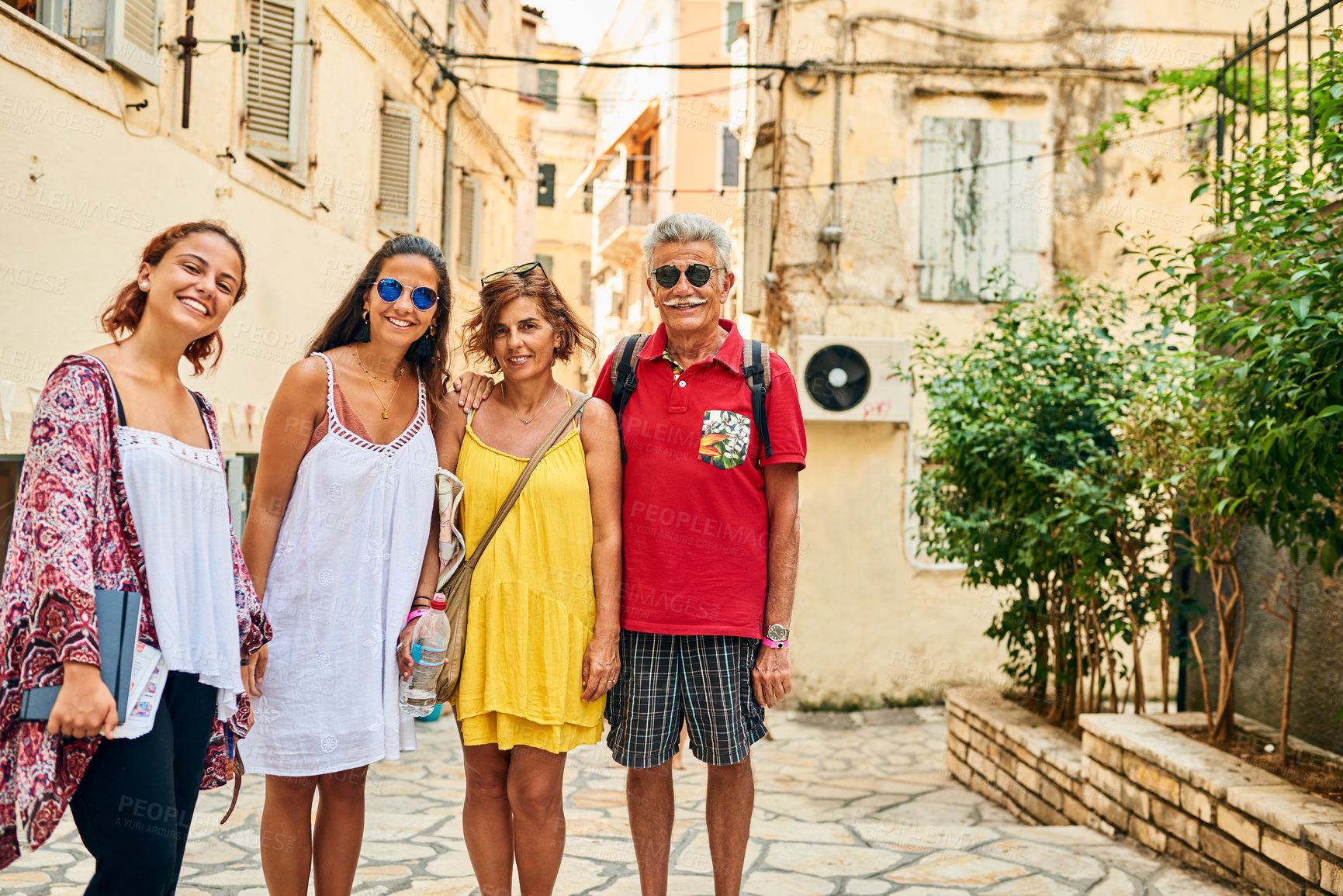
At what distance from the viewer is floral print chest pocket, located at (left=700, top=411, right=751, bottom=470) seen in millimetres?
3266

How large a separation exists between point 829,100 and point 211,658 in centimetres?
932

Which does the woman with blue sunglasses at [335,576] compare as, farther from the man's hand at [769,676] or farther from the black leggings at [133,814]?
the man's hand at [769,676]

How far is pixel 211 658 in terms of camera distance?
251 cm

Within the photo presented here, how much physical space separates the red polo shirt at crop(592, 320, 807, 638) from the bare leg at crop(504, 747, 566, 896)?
0.46 m

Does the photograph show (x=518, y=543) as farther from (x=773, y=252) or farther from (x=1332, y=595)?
(x=773, y=252)

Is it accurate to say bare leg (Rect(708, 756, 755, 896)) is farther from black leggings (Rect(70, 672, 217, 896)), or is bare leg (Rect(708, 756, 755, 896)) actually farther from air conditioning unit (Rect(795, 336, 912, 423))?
air conditioning unit (Rect(795, 336, 912, 423))

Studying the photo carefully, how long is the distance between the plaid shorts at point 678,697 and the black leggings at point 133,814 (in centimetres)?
130

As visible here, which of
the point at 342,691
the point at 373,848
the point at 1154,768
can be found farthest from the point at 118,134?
the point at 1154,768

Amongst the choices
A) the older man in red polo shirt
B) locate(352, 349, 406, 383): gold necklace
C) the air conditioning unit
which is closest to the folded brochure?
locate(352, 349, 406, 383): gold necklace

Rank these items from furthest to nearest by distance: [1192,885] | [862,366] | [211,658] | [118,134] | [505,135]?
[505,135] < [862,366] < [118,134] < [1192,885] < [211,658]

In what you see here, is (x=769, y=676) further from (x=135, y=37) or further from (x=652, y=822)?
(x=135, y=37)

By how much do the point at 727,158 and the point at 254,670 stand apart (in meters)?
15.9

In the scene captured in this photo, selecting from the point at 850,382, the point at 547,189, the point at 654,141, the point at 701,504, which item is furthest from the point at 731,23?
the point at 701,504

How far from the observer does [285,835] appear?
2.94 meters
